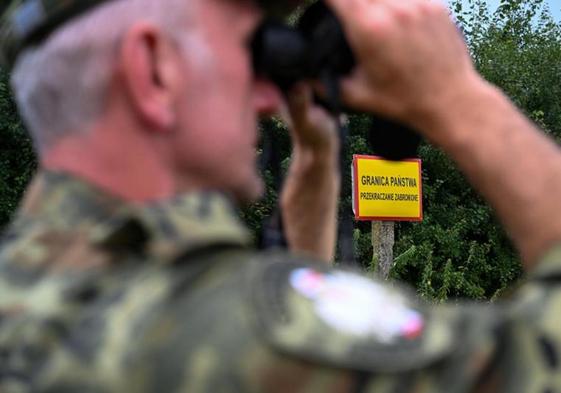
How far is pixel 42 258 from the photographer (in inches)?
43.3

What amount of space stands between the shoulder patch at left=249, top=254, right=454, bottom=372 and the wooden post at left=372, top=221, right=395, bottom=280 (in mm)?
7033

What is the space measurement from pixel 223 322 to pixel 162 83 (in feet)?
1.11

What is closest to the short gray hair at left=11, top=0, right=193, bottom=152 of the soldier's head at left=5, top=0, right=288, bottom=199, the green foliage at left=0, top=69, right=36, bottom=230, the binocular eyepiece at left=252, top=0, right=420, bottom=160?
the soldier's head at left=5, top=0, right=288, bottom=199

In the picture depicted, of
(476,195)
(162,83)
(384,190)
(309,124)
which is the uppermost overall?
(162,83)

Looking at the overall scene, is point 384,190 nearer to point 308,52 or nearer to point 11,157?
point 308,52

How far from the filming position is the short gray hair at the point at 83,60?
3.76 ft

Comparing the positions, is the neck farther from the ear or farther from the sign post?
the sign post

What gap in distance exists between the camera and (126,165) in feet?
3.73

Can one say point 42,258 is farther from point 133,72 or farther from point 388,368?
point 388,368

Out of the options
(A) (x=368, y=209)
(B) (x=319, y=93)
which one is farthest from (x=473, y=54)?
(B) (x=319, y=93)

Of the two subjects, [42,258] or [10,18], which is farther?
[10,18]

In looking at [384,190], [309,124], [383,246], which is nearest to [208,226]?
[309,124]

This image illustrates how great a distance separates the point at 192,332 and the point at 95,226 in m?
0.24

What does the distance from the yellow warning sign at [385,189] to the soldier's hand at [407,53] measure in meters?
6.31
